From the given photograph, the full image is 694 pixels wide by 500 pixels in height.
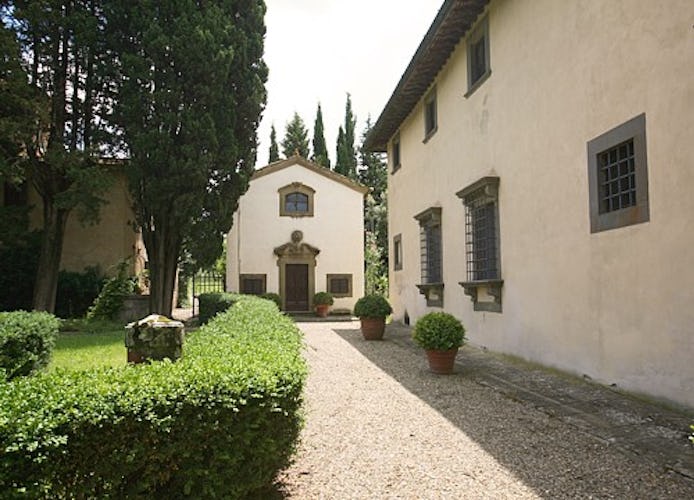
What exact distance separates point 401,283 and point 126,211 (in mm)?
10230

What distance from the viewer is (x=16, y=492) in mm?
2256

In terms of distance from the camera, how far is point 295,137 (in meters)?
42.8

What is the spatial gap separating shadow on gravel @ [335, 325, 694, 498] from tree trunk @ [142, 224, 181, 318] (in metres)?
9.12

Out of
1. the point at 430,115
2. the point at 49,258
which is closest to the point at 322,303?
the point at 49,258

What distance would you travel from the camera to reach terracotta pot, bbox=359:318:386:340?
11.8m

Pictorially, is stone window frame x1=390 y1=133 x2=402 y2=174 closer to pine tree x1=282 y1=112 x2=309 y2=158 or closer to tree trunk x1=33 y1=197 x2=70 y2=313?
tree trunk x1=33 y1=197 x2=70 y2=313

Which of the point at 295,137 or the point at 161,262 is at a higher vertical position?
the point at 295,137

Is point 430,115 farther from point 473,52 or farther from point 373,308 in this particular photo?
point 373,308

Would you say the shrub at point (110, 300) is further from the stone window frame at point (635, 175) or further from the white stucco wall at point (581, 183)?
the stone window frame at point (635, 175)

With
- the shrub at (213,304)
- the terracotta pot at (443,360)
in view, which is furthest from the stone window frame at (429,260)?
the shrub at (213,304)

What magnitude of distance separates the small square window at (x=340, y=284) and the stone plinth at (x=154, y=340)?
17.3 m

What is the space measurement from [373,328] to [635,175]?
7227 mm

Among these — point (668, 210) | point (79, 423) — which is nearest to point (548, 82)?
point (668, 210)

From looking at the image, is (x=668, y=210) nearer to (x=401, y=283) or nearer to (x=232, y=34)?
(x=401, y=283)
